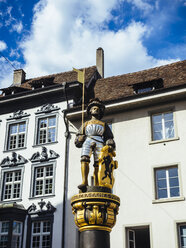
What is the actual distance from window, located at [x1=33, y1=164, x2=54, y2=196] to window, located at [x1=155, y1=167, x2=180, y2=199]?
219 inches

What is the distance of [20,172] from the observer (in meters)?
22.4

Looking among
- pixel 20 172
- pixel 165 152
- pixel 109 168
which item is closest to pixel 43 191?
pixel 20 172

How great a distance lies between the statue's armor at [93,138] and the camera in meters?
10.9

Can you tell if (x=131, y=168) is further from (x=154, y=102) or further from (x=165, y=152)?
(x=154, y=102)

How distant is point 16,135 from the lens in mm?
23562

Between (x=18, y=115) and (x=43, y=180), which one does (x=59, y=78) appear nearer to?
(x=18, y=115)

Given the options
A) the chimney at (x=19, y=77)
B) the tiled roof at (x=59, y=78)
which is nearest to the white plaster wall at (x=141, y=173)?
the tiled roof at (x=59, y=78)

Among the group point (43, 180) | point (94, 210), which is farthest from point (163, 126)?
point (94, 210)

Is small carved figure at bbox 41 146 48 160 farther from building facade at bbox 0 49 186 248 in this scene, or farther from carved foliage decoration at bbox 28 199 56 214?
carved foliage decoration at bbox 28 199 56 214

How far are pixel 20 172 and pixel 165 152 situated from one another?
8.21m

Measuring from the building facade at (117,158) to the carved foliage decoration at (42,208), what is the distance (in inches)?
2.0

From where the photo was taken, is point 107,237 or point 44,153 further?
point 44,153

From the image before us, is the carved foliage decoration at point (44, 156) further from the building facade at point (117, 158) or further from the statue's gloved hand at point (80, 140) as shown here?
the statue's gloved hand at point (80, 140)

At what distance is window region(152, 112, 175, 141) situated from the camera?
19625 mm
